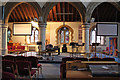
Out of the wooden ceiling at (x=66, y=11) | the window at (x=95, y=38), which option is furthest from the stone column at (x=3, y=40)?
the window at (x=95, y=38)

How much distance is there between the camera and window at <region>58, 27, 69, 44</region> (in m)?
16.1

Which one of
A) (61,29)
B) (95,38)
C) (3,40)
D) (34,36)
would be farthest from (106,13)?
(3,40)

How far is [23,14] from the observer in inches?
605

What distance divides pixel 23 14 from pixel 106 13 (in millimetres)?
8468

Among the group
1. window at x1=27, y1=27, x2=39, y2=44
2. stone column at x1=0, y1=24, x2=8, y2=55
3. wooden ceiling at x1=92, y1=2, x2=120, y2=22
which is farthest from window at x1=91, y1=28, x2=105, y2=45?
stone column at x1=0, y1=24, x2=8, y2=55

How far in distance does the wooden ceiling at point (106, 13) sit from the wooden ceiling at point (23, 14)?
20.5 feet

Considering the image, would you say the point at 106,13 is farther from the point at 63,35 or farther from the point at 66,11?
the point at 63,35

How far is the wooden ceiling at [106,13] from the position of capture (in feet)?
46.5

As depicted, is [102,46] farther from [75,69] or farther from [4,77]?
[4,77]

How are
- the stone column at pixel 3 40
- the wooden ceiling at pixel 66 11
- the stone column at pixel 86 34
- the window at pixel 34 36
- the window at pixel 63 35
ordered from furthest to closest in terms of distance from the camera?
the window at pixel 34 36
the window at pixel 63 35
the wooden ceiling at pixel 66 11
the stone column at pixel 3 40
the stone column at pixel 86 34

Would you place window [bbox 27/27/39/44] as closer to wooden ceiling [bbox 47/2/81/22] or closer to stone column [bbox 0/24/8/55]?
wooden ceiling [bbox 47/2/81/22]

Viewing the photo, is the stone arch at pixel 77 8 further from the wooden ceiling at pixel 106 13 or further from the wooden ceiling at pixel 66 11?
the wooden ceiling at pixel 106 13

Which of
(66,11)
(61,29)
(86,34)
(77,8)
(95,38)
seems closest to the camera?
(86,34)

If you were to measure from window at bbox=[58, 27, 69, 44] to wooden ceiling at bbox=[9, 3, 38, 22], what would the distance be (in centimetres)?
310
